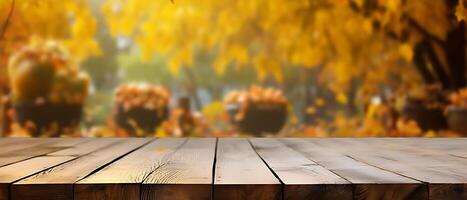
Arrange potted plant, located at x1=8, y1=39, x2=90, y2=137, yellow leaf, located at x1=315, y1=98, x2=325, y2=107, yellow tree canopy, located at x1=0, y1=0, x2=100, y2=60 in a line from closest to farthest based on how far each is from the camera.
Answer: yellow tree canopy, located at x1=0, y1=0, x2=100, y2=60, potted plant, located at x1=8, y1=39, x2=90, y2=137, yellow leaf, located at x1=315, y1=98, x2=325, y2=107

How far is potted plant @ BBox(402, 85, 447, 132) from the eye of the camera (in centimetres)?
493

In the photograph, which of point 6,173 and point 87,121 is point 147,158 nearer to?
point 6,173

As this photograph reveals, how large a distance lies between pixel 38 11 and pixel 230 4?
1.54 metres

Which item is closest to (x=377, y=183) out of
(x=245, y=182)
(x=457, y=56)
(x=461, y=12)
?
(x=245, y=182)

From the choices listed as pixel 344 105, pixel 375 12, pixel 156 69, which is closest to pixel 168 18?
pixel 375 12

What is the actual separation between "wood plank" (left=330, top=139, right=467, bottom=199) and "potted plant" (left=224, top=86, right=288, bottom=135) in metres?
3.21

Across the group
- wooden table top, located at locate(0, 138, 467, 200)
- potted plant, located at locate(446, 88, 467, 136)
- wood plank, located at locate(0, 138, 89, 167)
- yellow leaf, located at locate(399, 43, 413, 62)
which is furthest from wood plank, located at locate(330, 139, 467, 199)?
yellow leaf, located at locate(399, 43, 413, 62)

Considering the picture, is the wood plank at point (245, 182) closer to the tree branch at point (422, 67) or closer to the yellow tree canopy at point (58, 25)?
the yellow tree canopy at point (58, 25)

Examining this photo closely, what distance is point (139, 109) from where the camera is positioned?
4812mm

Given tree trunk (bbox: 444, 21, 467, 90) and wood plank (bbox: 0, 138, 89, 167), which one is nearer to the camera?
wood plank (bbox: 0, 138, 89, 167)

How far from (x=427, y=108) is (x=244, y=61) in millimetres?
1582

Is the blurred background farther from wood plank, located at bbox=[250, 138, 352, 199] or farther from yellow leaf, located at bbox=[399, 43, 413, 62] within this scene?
wood plank, located at bbox=[250, 138, 352, 199]

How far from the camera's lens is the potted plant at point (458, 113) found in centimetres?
443

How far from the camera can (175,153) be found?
153cm
